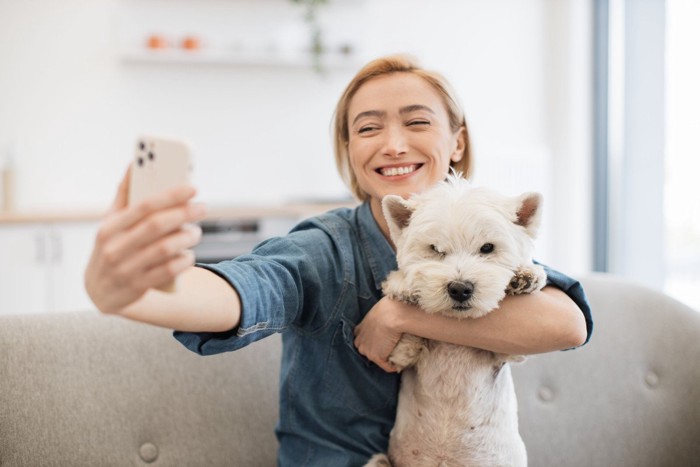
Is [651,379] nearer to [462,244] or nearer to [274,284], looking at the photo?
[462,244]

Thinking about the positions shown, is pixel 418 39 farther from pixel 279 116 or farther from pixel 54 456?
pixel 54 456

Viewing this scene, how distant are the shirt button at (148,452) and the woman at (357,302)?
21 centimetres

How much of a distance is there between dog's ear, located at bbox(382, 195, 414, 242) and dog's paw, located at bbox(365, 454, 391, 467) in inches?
17.2

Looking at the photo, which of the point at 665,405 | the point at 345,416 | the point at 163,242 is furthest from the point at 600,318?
the point at 163,242

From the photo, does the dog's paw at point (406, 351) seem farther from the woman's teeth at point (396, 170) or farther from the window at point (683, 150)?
the window at point (683, 150)

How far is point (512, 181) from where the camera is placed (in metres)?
4.64

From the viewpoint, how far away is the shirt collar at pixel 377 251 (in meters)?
1.35

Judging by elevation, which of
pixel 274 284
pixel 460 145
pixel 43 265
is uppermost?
pixel 460 145

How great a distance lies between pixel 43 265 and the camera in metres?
3.31

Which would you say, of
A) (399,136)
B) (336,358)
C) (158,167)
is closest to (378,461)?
(336,358)

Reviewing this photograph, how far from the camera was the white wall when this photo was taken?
3.97 meters

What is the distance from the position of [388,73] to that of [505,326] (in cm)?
63

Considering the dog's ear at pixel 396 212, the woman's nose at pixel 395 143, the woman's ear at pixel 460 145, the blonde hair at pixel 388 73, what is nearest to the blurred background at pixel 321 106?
the blonde hair at pixel 388 73

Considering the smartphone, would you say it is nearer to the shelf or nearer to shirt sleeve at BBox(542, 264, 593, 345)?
shirt sleeve at BBox(542, 264, 593, 345)
